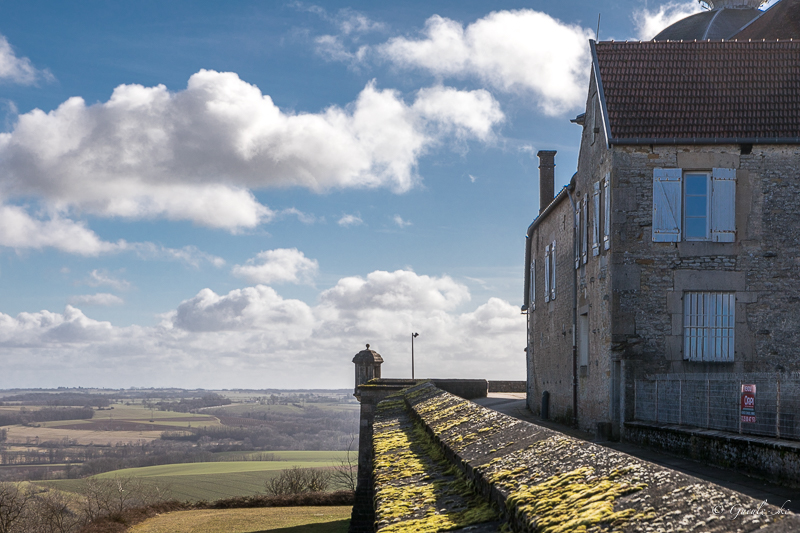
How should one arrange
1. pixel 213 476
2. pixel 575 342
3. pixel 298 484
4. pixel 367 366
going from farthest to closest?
pixel 213 476
pixel 298 484
pixel 367 366
pixel 575 342

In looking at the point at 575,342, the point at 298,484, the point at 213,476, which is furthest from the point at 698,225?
the point at 213,476

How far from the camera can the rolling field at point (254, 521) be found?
957 inches

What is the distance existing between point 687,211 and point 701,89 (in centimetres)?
299

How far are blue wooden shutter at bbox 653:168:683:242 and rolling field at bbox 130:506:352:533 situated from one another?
13821 millimetres

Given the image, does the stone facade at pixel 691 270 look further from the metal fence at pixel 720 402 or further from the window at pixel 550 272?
the window at pixel 550 272

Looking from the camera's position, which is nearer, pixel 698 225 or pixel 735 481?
pixel 735 481

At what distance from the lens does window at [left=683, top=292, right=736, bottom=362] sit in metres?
16.0

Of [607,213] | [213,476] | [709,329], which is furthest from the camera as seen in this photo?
[213,476]

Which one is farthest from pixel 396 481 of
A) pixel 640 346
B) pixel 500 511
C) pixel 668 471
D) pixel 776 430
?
pixel 640 346

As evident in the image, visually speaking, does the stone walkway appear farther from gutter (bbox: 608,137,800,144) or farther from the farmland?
the farmland

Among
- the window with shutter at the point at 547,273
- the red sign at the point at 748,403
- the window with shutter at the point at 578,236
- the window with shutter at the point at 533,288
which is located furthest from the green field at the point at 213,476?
the red sign at the point at 748,403

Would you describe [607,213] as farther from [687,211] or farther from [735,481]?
[735,481]

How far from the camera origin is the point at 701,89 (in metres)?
17.1

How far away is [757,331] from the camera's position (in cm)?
1598
